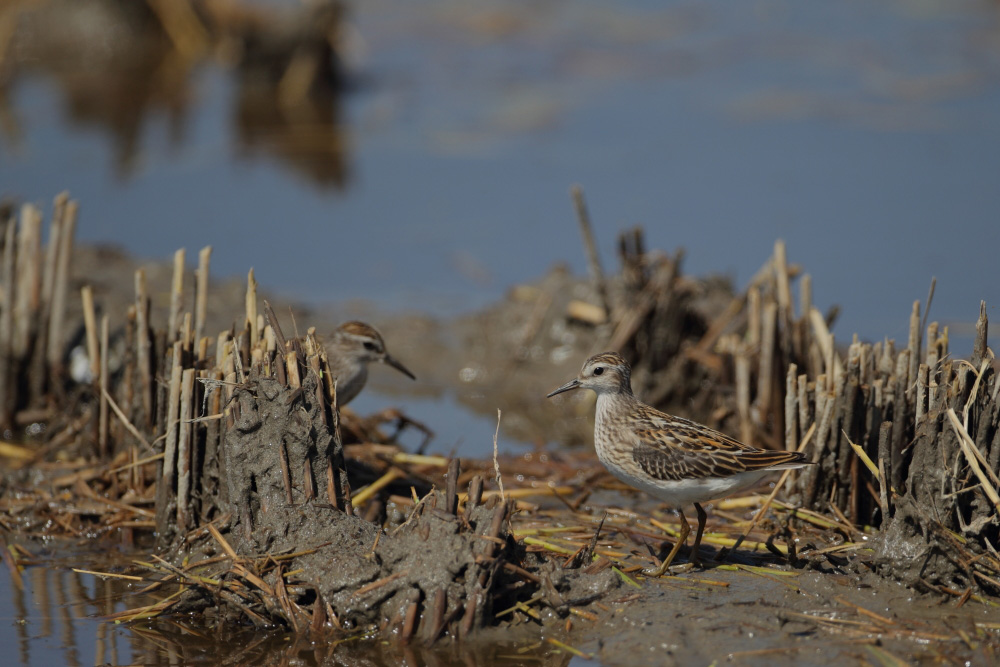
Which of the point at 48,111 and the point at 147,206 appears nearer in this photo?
the point at 147,206

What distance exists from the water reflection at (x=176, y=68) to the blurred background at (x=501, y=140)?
0.18 ft

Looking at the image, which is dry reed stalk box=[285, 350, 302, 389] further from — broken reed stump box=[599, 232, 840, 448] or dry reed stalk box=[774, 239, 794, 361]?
dry reed stalk box=[774, 239, 794, 361]

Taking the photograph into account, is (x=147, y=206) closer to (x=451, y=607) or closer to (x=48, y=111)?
(x=48, y=111)

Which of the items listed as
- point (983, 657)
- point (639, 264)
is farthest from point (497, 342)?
point (983, 657)

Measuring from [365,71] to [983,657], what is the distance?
738 inches

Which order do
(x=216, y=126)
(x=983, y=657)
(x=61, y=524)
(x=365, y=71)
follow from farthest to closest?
(x=365, y=71), (x=216, y=126), (x=61, y=524), (x=983, y=657)

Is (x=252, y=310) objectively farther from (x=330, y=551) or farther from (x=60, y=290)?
(x=60, y=290)

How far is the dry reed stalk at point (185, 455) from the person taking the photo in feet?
24.0

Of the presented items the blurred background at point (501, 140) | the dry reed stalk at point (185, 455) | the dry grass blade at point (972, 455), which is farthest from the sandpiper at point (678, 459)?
the blurred background at point (501, 140)

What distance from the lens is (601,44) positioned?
23141 mm

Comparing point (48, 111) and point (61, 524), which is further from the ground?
point (48, 111)

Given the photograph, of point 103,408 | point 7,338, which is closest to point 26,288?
point 7,338

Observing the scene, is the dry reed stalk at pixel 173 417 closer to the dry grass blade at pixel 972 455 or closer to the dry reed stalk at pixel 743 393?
the dry reed stalk at pixel 743 393

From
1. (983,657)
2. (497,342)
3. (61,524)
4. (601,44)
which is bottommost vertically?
(983,657)
